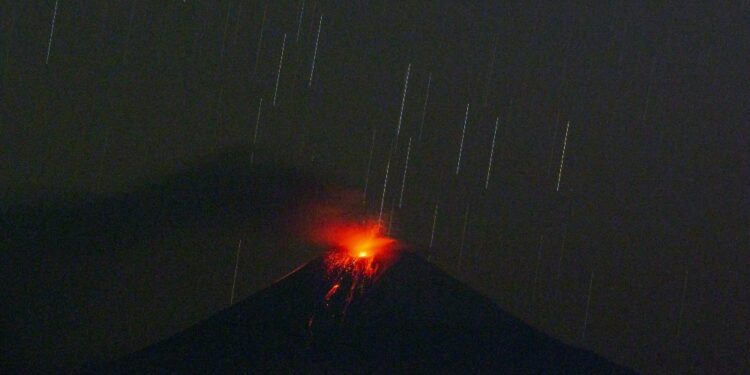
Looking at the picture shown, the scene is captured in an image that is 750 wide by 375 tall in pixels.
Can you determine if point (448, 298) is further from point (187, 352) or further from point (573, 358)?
point (187, 352)

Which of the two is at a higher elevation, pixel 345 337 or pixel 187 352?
pixel 345 337

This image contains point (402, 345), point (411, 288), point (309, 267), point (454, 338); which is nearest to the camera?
point (402, 345)

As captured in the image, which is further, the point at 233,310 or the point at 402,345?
the point at 233,310

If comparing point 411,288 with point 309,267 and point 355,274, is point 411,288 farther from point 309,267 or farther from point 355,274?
point 309,267

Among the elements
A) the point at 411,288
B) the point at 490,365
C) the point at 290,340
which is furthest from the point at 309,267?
the point at 490,365

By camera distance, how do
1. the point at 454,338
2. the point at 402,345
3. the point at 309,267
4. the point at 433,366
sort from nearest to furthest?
the point at 433,366 → the point at 402,345 → the point at 454,338 → the point at 309,267

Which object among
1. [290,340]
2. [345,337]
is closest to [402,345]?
[345,337]
